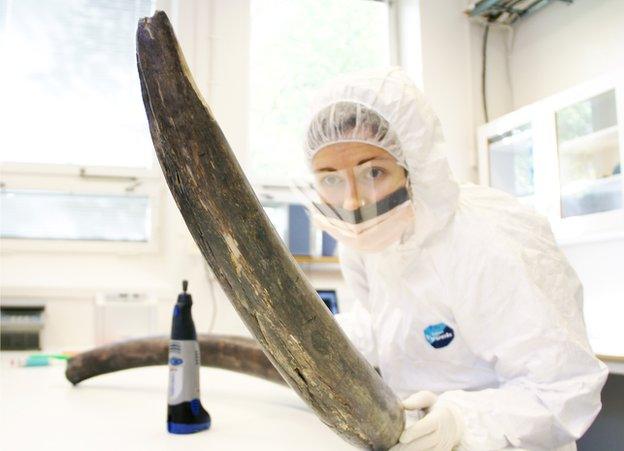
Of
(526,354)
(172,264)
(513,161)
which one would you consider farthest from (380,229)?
(513,161)

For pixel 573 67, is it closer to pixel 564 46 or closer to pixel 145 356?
pixel 564 46

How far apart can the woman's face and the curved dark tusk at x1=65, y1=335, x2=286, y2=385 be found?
49 centimetres

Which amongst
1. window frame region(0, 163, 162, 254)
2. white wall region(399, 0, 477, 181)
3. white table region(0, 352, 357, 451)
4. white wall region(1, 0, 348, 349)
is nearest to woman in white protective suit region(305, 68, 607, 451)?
white table region(0, 352, 357, 451)

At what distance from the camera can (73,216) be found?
8.80 ft

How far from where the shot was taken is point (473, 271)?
3.36 ft

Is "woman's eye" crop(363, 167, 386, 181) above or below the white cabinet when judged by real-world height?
below

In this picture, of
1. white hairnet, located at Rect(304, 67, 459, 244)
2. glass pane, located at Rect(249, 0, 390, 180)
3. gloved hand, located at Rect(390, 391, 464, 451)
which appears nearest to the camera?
gloved hand, located at Rect(390, 391, 464, 451)

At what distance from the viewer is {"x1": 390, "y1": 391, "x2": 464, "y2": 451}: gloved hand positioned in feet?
2.40

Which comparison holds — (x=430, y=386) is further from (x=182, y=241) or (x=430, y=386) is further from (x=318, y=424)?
(x=182, y=241)

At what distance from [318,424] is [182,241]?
6.09ft

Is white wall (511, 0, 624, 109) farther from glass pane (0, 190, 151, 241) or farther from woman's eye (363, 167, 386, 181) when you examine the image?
glass pane (0, 190, 151, 241)

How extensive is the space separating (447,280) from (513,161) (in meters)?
2.01

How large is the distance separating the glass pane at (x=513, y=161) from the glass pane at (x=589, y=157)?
21 cm

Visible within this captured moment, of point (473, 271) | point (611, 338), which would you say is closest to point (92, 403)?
point (473, 271)
